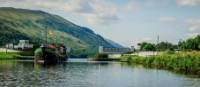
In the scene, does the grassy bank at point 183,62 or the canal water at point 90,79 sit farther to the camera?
the grassy bank at point 183,62

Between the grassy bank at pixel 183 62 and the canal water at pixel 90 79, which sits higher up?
the grassy bank at pixel 183 62

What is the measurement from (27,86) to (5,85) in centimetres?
305

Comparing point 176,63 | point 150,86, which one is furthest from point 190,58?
A: point 150,86

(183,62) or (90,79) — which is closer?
(90,79)

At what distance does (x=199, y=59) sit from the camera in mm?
107562

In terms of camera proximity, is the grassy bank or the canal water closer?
the canal water

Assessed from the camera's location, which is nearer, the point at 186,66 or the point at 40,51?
the point at 186,66

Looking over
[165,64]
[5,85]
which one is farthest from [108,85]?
[165,64]

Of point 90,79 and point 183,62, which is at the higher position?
point 183,62

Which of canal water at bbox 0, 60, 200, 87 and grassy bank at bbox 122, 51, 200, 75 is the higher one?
grassy bank at bbox 122, 51, 200, 75

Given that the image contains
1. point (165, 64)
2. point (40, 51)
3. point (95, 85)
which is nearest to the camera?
point (95, 85)

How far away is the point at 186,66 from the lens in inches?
4550

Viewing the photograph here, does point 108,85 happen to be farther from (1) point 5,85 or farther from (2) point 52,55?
(2) point 52,55

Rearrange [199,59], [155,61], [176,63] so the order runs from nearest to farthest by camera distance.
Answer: [199,59], [176,63], [155,61]
